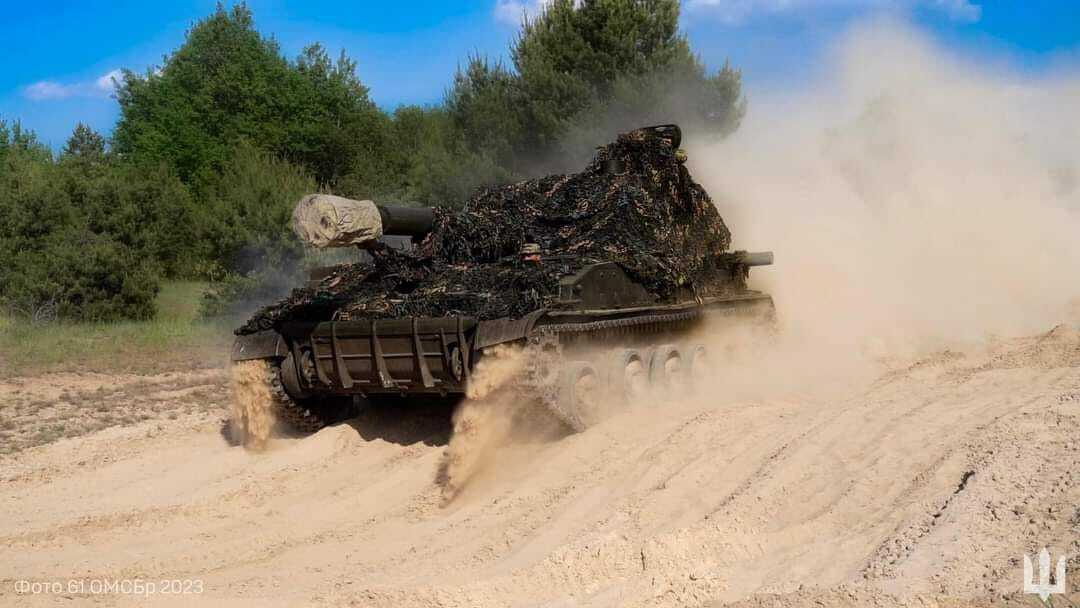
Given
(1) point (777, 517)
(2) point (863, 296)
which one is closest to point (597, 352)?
(1) point (777, 517)

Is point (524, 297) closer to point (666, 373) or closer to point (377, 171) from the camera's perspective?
point (666, 373)

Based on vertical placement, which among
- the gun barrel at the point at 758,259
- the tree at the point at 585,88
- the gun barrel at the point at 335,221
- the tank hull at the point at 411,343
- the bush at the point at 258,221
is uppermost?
the tree at the point at 585,88

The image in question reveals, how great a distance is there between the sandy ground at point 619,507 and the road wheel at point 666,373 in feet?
0.90

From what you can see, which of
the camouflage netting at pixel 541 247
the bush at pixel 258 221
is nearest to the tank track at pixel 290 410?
the camouflage netting at pixel 541 247

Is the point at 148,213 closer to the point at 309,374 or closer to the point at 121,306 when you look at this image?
the point at 121,306

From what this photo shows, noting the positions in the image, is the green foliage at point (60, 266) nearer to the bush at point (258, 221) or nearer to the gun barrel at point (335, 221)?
the bush at point (258, 221)

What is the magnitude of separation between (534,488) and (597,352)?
1.94m


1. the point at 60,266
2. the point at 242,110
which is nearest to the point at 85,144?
the point at 242,110

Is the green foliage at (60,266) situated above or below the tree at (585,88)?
below

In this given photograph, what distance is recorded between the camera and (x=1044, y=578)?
14.1 feet

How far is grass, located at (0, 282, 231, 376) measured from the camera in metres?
15.4

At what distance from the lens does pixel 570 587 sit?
5328mm

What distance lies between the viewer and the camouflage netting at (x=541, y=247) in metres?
8.89

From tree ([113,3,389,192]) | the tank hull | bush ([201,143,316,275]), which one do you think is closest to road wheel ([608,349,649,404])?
the tank hull
